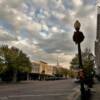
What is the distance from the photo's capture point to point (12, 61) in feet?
310

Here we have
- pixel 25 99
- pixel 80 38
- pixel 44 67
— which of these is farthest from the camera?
pixel 44 67

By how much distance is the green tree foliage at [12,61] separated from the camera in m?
90.5

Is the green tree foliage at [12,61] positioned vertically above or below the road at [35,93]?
above

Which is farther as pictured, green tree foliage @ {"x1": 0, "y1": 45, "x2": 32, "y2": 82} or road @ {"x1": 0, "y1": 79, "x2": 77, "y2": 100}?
green tree foliage @ {"x1": 0, "y1": 45, "x2": 32, "y2": 82}

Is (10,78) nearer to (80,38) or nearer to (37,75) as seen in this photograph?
(37,75)

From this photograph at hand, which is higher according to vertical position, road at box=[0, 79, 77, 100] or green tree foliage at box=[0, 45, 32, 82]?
green tree foliage at box=[0, 45, 32, 82]

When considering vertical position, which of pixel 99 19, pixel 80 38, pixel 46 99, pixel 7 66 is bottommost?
pixel 46 99

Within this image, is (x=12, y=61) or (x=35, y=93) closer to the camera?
(x=35, y=93)

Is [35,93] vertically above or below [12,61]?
below

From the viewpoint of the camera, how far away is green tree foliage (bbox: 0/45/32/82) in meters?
90.5

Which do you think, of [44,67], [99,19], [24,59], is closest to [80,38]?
[99,19]

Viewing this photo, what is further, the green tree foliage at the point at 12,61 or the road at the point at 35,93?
the green tree foliage at the point at 12,61

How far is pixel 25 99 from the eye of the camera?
24.0 meters

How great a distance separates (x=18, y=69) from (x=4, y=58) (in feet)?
28.6
